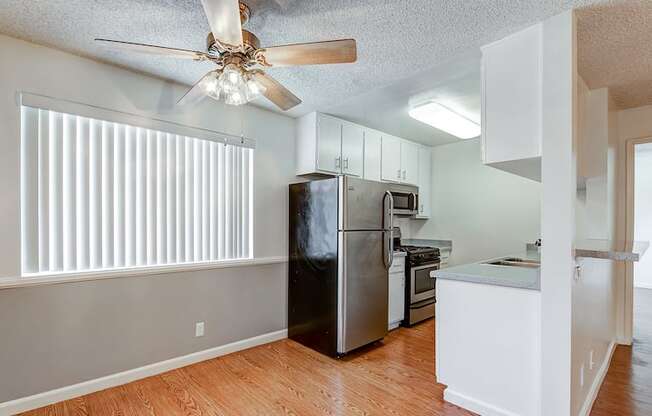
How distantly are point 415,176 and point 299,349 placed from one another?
9.06 feet

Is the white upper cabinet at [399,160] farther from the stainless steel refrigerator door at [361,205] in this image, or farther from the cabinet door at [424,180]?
the stainless steel refrigerator door at [361,205]

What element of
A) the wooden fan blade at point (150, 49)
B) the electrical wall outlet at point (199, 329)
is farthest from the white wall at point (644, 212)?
the wooden fan blade at point (150, 49)

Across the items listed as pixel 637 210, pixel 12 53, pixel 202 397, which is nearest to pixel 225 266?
pixel 202 397

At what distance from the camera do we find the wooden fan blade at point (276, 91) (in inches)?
70.9

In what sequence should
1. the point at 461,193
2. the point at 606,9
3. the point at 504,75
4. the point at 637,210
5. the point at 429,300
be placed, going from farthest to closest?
the point at 637,210 < the point at 461,193 < the point at 429,300 < the point at 504,75 < the point at 606,9

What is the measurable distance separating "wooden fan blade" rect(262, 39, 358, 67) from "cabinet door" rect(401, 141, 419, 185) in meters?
2.92

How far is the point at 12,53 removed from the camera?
6.85ft

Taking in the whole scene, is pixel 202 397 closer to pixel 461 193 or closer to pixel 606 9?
pixel 606 9

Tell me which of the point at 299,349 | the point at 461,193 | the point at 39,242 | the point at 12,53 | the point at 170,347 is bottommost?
the point at 299,349

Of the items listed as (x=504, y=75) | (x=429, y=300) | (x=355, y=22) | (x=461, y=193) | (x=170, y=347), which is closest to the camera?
(x=355, y=22)

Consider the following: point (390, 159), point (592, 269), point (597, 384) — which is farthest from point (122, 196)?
point (597, 384)

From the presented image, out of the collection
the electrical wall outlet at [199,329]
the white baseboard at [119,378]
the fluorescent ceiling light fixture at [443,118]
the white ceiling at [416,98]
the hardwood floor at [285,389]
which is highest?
the white ceiling at [416,98]

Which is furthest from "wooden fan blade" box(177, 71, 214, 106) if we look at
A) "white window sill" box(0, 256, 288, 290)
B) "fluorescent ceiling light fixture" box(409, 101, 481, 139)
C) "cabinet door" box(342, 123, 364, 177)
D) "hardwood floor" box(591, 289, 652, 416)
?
"hardwood floor" box(591, 289, 652, 416)

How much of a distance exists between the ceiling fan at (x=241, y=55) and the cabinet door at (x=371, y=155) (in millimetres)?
2120
